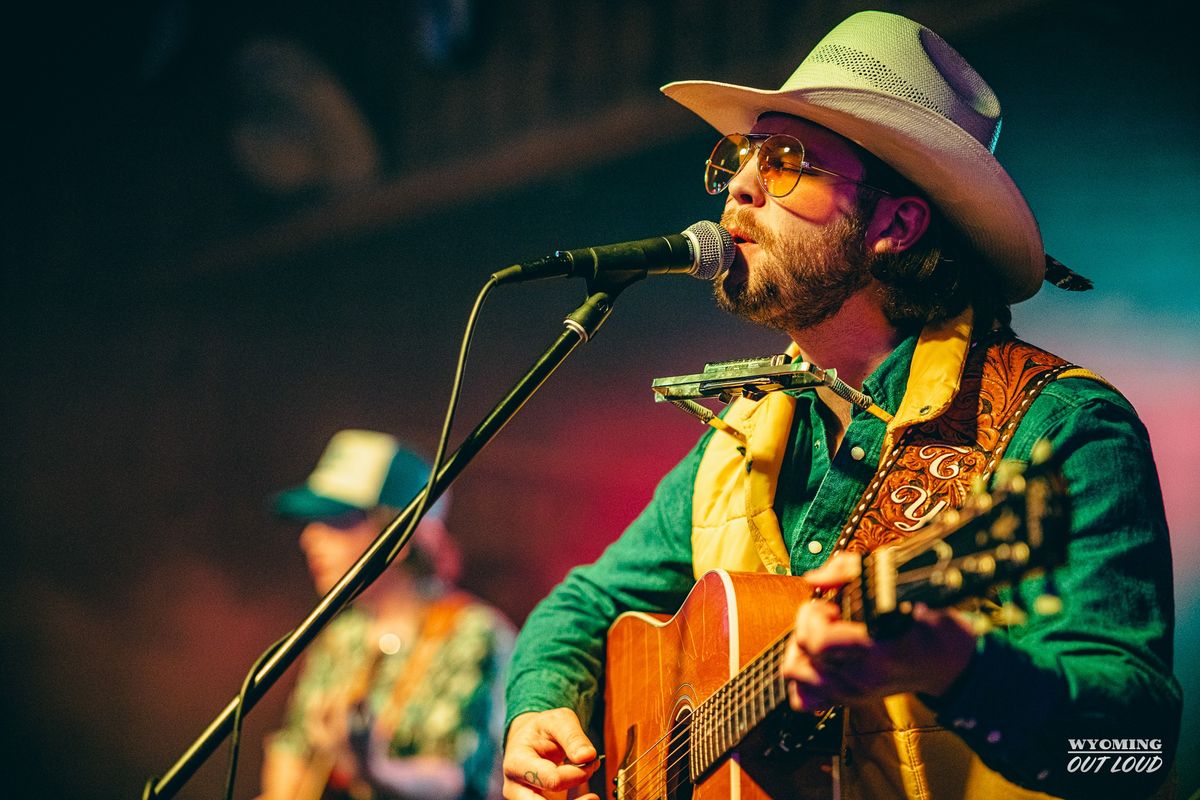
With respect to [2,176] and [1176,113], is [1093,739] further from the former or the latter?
[2,176]

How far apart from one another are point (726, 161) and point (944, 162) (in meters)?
0.52

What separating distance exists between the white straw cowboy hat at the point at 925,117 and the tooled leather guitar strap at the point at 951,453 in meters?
0.33

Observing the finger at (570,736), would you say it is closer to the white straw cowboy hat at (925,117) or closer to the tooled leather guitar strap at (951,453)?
the tooled leather guitar strap at (951,453)

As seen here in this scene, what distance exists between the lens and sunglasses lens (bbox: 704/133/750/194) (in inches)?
95.0

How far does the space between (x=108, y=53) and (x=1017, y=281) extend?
165 inches

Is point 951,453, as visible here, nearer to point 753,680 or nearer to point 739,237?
point 753,680

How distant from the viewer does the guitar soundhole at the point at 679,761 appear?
1854 mm

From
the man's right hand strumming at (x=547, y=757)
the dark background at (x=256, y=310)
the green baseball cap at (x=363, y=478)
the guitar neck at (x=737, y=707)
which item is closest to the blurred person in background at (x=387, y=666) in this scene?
the green baseball cap at (x=363, y=478)

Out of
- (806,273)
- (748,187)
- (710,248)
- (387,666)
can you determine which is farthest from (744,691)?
(387,666)

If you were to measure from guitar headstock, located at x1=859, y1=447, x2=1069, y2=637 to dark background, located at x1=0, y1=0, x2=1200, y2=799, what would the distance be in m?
2.72

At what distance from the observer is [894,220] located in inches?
92.0

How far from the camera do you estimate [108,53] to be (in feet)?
15.3

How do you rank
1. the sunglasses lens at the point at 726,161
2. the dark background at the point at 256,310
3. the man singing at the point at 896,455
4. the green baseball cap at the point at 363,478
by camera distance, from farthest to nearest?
the green baseball cap at the point at 363,478, the dark background at the point at 256,310, the sunglasses lens at the point at 726,161, the man singing at the point at 896,455

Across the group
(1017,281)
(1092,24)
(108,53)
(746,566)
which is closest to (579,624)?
(746,566)
